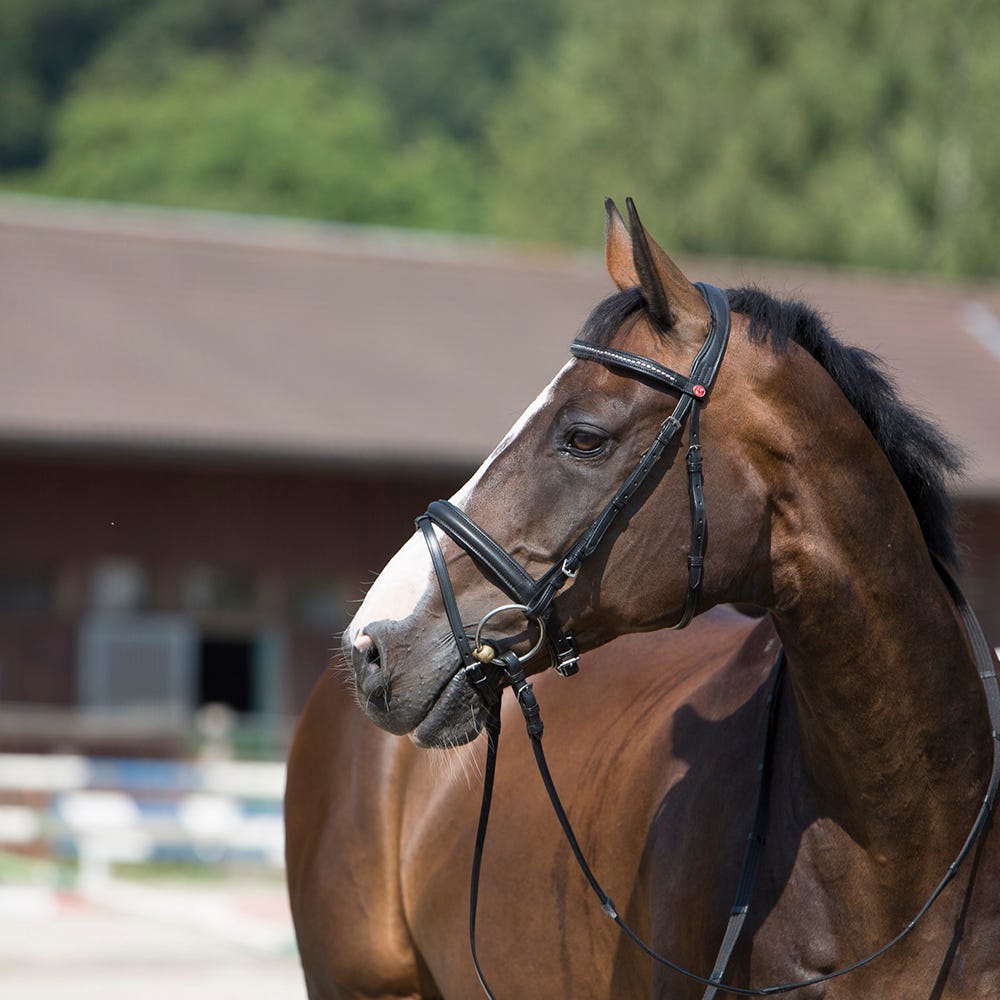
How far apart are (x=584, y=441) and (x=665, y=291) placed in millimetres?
305

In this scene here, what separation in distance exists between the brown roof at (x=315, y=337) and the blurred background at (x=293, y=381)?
5cm

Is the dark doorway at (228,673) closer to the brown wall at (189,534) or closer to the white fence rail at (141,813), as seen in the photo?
the brown wall at (189,534)

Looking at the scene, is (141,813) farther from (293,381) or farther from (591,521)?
(591,521)

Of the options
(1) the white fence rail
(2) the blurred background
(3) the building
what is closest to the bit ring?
(2) the blurred background

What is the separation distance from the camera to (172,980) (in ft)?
27.2

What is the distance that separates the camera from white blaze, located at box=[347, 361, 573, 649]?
2.67 metres

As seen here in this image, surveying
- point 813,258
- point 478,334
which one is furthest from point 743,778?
point 813,258

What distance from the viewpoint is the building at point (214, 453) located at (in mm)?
14648

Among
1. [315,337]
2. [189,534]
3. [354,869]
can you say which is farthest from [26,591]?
[354,869]

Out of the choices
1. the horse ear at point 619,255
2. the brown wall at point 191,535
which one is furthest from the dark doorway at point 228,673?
the horse ear at point 619,255

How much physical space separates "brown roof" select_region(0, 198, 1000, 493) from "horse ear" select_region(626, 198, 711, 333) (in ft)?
33.7

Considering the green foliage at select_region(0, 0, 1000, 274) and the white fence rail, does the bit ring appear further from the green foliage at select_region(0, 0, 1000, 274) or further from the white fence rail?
the green foliage at select_region(0, 0, 1000, 274)

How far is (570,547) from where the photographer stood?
2.69 m

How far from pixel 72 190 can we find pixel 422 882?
156ft
